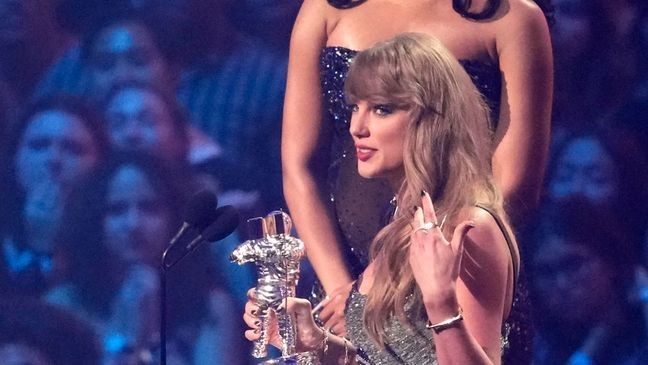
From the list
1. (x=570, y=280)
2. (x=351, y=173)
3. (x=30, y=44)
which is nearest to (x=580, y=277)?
(x=570, y=280)

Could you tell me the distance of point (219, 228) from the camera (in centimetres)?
192

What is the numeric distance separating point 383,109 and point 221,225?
0.35 metres

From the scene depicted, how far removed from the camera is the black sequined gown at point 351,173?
7.94 ft

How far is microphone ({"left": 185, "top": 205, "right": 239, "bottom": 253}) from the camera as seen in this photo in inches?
75.3

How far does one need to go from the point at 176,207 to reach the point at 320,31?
564 mm

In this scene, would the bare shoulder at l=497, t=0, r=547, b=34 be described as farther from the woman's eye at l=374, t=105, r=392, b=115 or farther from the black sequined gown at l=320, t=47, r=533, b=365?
the woman's eye at l=374, t=105, r=392, b=115

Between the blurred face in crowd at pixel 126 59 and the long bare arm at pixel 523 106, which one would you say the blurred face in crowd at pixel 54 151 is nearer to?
the blurred face in crowd at pixel 126 59

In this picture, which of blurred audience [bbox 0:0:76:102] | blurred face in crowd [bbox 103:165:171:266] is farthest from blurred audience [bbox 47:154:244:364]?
blurred audience [bbox 0:0:76:102]

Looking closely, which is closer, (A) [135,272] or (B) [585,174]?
(B) [585,174]

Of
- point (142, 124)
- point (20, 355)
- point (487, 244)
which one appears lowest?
point (487, 244)

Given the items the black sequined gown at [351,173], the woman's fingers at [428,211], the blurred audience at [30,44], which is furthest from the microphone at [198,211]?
the blurred audience at [30,44]

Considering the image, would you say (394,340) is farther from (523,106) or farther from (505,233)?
(523,106)

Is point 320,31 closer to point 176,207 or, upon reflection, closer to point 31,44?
point 176,207

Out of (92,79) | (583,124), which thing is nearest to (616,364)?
(583,124)
